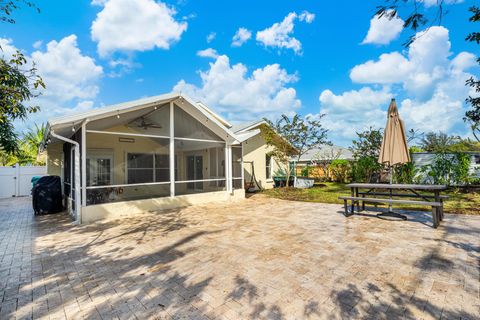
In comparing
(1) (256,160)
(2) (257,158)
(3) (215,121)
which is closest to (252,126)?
(2) (257,158)

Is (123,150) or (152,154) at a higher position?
(123,150)

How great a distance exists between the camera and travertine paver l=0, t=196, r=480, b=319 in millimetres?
2645

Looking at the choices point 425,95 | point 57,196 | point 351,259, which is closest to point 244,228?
point 351,259

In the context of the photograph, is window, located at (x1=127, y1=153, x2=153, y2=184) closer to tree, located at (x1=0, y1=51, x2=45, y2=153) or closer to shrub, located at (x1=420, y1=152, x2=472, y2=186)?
tree, located at (x1=0, y1=51, x2=45, y2=153)

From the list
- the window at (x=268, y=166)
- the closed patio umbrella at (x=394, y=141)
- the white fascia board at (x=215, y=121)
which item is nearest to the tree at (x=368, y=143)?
the window at (x=268, y=166)

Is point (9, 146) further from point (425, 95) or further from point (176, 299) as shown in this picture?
point (425, 95)

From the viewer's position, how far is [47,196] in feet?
28.3

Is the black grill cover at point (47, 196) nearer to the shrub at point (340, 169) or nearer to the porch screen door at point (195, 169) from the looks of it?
the porch screen door at point (195, 169)

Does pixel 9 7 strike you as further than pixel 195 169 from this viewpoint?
No

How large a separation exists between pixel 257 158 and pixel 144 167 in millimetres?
7221

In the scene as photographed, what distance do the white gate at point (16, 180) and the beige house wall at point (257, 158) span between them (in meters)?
13.1

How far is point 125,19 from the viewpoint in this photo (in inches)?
393

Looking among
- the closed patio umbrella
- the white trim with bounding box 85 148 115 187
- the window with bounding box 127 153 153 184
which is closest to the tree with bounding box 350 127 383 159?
the closed patio umbrella

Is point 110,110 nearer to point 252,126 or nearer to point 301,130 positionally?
point 252,126
